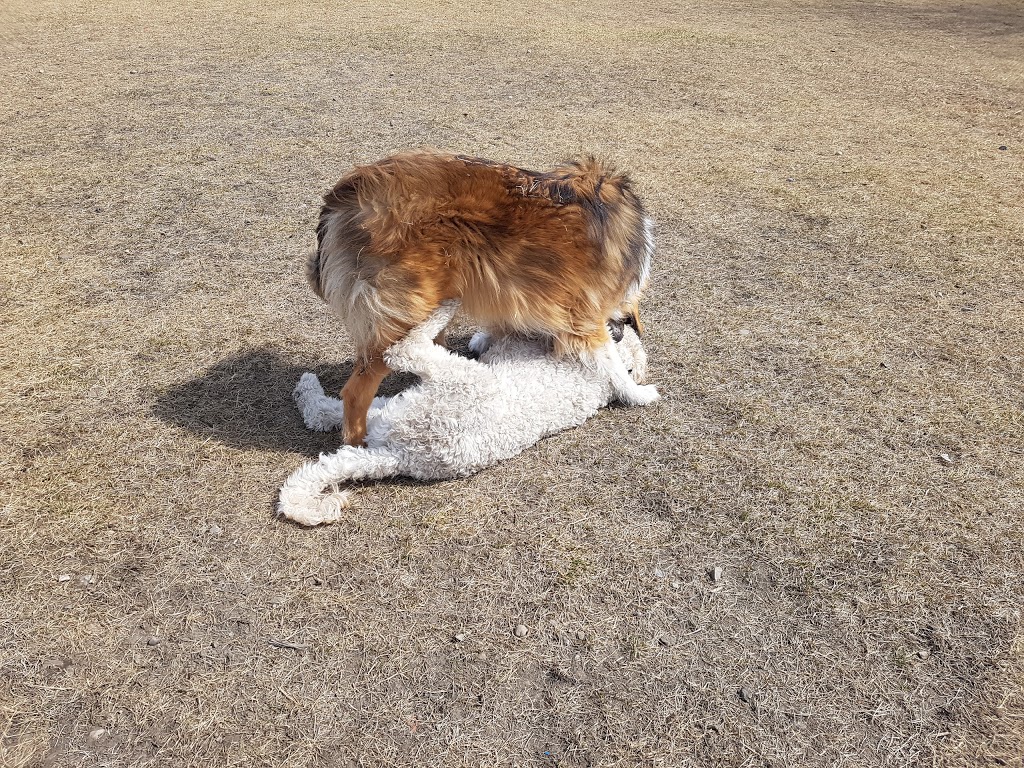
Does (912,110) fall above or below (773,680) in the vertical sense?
above

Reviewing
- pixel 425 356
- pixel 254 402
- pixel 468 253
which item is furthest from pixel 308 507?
pixel 468 253

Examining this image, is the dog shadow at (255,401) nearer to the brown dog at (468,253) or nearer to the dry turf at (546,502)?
the dry turf at (546,502)

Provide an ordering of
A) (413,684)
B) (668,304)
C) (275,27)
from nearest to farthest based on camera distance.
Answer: (413,684) → (668,304) → (275,27)

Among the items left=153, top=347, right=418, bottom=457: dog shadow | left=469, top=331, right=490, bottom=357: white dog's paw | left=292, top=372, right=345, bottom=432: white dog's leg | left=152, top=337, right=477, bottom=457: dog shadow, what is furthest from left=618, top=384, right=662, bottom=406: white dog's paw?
left=292, top=372, right=345, bottom=432: white dog's leg

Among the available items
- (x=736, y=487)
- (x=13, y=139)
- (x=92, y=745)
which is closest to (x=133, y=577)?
(x=92, y=745)

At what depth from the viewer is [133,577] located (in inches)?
107

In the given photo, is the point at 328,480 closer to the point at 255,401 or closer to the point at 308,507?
the point at 308,507

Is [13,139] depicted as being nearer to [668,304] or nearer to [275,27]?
[275,27]

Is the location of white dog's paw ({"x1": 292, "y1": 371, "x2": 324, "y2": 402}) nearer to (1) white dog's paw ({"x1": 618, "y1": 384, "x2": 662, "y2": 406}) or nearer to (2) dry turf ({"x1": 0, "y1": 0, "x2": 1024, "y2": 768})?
(2) dry turf ({"x1": 0, "y1": 0, "x2": 1024, "y2": 768})

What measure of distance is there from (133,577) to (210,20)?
10.8 metres

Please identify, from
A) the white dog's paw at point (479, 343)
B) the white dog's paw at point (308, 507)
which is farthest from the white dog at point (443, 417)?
the white dog's paw at point (479, 343)

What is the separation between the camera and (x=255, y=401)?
3.66 m

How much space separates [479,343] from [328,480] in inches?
46.2

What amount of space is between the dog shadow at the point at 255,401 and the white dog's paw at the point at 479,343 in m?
0.14
